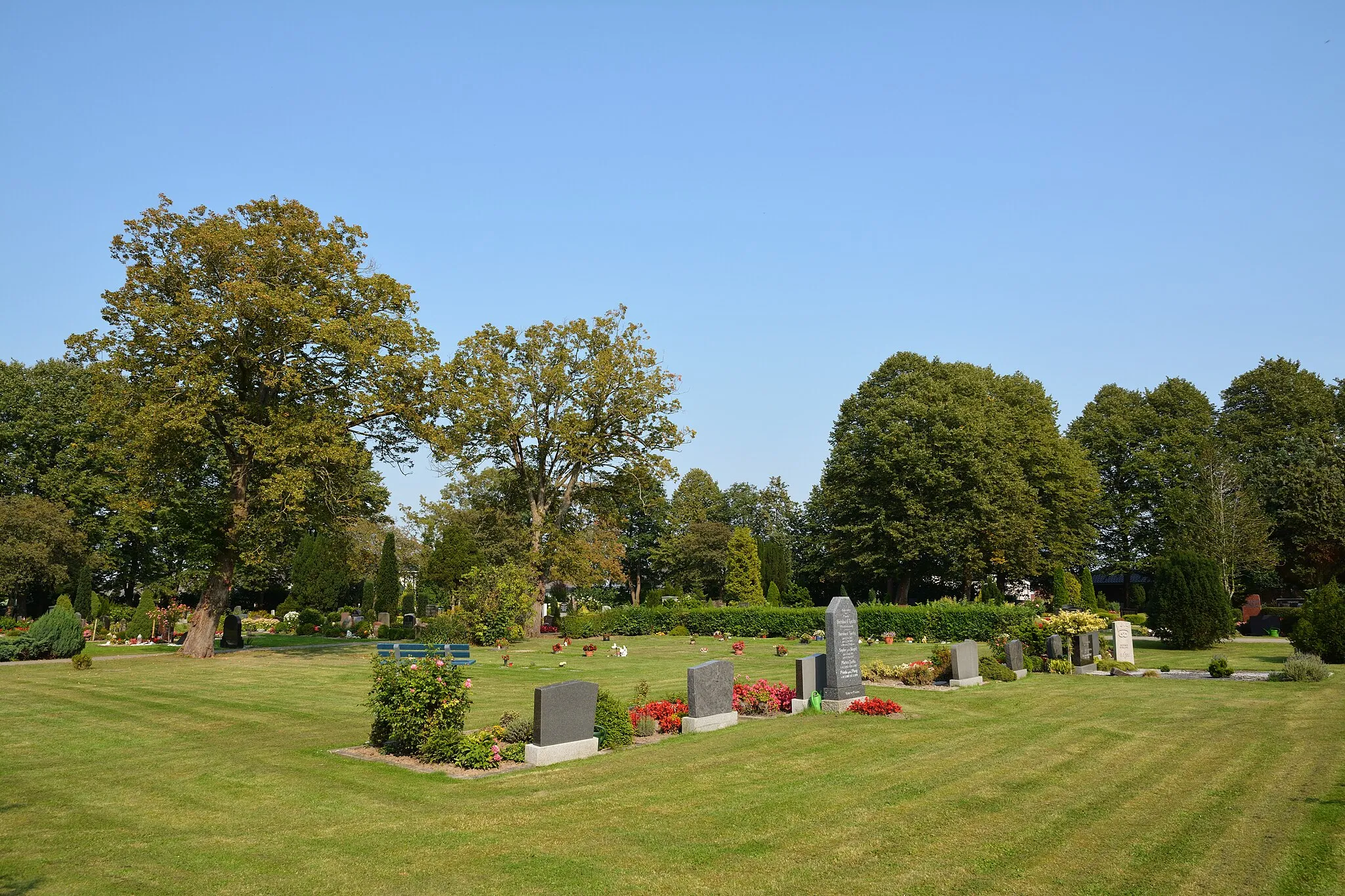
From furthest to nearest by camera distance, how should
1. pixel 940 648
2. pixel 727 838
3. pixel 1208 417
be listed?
1. pixel 1208 417
2. pixel 940 648
3. pixel 727 838

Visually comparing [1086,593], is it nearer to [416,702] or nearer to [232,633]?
[232,633]

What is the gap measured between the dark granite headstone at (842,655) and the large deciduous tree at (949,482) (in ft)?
98.8

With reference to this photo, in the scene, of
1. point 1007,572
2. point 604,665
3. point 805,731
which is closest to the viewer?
point 805,731

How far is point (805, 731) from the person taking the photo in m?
14.7

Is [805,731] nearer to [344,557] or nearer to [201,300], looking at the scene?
[201,300]

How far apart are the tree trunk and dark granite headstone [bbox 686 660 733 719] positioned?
20.5 meters

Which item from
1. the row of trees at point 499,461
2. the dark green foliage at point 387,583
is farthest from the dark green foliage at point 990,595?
the dark green foliage at point 387,583

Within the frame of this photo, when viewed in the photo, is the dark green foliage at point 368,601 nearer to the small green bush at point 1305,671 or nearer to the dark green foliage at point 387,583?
the dark green foliage at point 387,583

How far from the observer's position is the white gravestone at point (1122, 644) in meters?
25.2

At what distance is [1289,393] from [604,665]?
166 feet

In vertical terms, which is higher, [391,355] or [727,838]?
[391,355]

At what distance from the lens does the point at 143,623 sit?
121ft

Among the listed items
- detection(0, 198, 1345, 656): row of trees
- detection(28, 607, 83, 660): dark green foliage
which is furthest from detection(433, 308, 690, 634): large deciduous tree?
detection(28, 607, 83, 660): dark green foliage

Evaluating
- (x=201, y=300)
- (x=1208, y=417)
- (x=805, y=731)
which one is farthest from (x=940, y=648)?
(x=1208, y=417)
